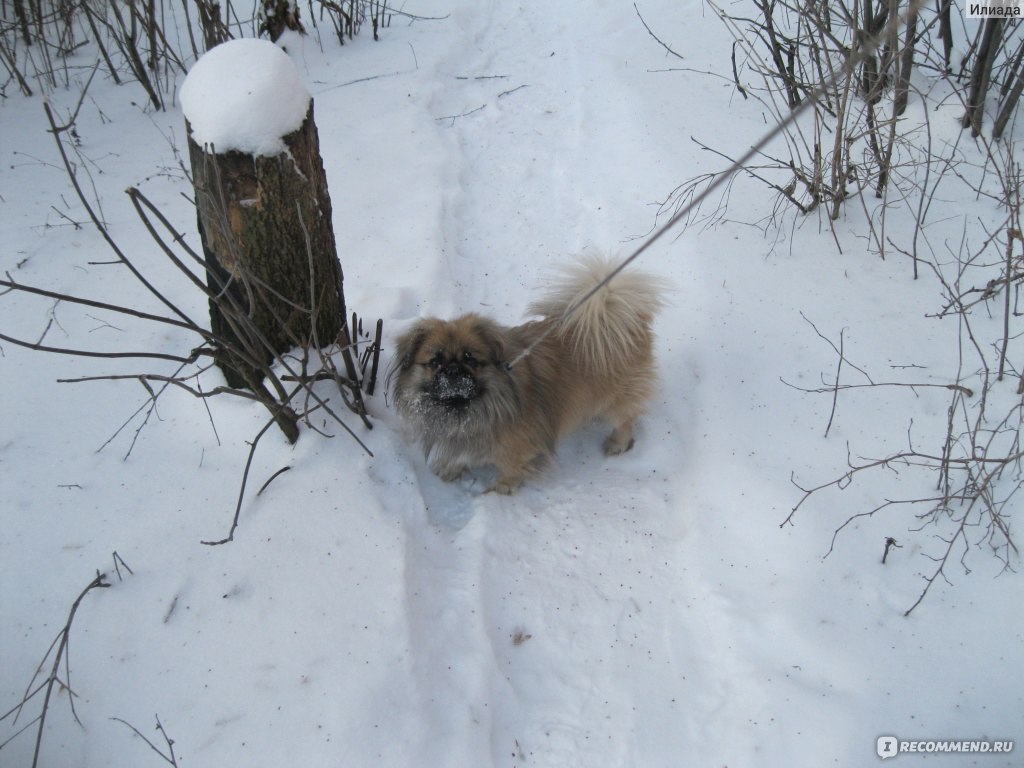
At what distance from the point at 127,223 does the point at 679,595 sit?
3472 millimetres

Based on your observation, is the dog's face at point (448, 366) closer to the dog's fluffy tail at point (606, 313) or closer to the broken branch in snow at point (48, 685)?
the dog's fluffy tail at point (606, 313)

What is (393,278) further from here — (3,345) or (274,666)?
(274,666)

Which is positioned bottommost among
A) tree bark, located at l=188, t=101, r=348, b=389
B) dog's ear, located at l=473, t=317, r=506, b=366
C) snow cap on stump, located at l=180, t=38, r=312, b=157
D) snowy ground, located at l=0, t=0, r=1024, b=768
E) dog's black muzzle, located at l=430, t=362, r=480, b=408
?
snowy ground, located at l=0, t=0, r=1024, b=768

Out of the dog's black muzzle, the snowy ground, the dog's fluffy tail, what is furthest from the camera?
the dog's fluffy tail

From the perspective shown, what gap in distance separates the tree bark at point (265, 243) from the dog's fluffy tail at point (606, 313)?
3.16ft

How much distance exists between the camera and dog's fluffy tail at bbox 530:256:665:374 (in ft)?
8.68

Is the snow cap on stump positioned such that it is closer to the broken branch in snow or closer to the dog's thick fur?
the dog's thick fur

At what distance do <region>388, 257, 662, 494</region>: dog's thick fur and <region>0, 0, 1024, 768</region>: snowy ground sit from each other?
19cm

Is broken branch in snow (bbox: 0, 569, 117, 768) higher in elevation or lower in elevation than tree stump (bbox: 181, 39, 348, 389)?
lower

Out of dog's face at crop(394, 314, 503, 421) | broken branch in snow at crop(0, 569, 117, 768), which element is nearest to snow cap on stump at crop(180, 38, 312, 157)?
dog's face at crop(394, 314, 503, 421)

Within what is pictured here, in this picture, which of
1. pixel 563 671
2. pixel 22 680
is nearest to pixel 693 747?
pixel 563 671

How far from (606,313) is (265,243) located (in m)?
1.36

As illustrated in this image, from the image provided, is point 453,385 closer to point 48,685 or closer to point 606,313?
point 606,313

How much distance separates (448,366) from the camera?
239 centimetres
